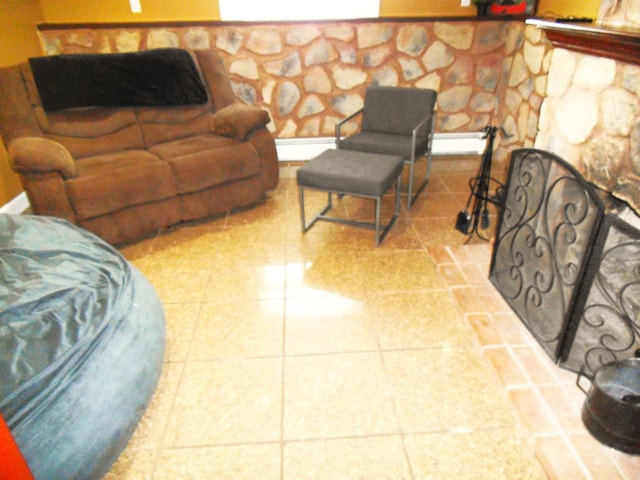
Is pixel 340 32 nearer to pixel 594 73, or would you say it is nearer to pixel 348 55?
pixel 348 55

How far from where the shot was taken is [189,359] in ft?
6.10

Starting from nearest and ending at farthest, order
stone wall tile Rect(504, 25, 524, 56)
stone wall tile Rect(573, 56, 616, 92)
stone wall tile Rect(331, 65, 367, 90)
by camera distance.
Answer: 1. stone wall tile Rect(573, 56, 616, 92)
2. stone wall tile Rect(504, 25, 524, 56)
3. stone wall tile Rect(331, 65, 367, 90)

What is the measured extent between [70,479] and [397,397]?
111 centimetres

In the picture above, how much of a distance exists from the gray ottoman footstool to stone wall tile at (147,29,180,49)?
69.0 inches

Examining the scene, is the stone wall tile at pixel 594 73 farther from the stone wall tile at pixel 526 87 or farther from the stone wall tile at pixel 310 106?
the stone wall tile at pixel 310 106

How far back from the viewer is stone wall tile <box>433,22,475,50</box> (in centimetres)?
362

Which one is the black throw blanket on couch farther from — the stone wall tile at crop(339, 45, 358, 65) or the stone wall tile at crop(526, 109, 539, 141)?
the stone wall tile at crop(526, 109, 539, 141)

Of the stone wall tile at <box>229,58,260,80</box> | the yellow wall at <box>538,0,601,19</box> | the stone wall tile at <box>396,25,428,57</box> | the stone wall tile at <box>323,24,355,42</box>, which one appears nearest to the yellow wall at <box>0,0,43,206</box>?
the stone wall tile at <box>229,58,260,80</box>

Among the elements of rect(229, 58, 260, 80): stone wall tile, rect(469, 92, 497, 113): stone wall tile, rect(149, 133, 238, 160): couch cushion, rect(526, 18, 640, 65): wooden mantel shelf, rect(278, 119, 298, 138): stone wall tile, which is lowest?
rect(278, 119, 298, 138): stone wall tile

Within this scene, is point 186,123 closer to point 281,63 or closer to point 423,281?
point 281,63

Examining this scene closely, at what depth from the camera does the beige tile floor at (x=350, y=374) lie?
1.43 m

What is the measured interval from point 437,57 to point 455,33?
9.0 inches

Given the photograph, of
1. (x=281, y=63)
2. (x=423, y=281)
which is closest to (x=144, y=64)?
(x=281, y=63)

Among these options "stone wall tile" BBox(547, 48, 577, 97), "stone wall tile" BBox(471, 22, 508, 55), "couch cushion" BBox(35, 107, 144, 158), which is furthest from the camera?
"stone wall tile" BBox(471, 22, 508, 55)
